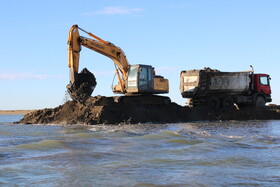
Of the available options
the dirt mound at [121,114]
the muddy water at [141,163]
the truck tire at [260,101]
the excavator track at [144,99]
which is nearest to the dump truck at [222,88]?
the truck tire at [260,101]

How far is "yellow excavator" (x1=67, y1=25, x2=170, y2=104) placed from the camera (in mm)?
27172

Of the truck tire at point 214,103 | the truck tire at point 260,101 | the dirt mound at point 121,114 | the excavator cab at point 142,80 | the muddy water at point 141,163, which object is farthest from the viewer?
the truck tire at point 260,101

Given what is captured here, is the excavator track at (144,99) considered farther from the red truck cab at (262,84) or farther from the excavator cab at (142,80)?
the red truck cab at (262,84)

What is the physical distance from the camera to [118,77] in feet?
101

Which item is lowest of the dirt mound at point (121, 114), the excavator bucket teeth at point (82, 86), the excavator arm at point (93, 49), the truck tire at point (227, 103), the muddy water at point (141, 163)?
the muddy water at point (141, 163)

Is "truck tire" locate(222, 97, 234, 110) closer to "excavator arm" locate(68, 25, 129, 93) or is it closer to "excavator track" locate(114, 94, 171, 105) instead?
"excavator track" locate(114, 94, 171, 105)

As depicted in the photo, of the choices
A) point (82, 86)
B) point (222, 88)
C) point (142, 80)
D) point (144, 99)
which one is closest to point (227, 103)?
point (222, 88)

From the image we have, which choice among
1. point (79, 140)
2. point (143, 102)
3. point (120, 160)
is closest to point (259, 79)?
point (143, 102)

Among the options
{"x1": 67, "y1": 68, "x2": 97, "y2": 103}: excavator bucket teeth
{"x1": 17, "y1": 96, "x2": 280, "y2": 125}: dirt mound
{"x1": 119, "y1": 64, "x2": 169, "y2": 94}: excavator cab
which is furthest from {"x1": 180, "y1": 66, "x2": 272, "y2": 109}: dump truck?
{"x1": 67, "y1": 68, "x2": 97, "y2": 103}: excavator bucket teeth

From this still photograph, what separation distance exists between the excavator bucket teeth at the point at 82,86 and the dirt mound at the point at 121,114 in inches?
22.8

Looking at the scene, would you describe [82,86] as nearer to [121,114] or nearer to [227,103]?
[121,114]

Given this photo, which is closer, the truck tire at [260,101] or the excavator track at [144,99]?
the excavator track at [144,99]

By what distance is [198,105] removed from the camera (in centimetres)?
3244

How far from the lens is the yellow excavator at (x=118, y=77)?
27172mm
